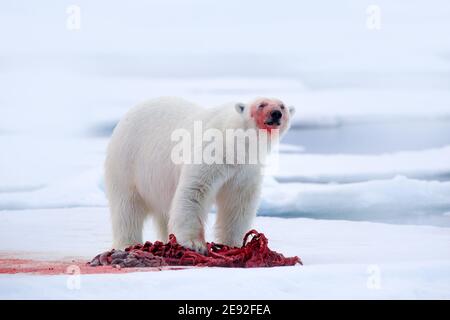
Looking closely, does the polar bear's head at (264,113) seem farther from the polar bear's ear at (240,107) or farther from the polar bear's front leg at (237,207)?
the polar bear's front leg at (237,207)

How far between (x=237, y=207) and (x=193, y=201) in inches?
15.0

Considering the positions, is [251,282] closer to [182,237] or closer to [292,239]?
[182,237]

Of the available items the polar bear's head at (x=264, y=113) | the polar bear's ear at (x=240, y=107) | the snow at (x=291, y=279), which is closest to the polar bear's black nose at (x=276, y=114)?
the polar bear's head at (x=264, y=113)

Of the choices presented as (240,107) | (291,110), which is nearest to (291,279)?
(240,107)

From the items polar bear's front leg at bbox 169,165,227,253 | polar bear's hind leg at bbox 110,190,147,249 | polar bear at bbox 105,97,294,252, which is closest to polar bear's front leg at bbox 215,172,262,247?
polar bear at bbox 105,97,294,252

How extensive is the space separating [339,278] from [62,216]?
4.15 m

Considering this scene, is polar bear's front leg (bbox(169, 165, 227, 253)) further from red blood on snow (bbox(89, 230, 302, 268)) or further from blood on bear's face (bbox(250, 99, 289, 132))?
blood on bear's face (bbox(250, 99, 289, 132))

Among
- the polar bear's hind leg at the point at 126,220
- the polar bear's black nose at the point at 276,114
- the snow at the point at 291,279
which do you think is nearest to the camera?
the snow at the point at 291,279

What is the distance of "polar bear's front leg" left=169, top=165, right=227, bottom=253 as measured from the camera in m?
5.33

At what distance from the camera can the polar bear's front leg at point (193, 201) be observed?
5332 mm

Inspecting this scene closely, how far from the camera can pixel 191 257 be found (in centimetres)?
511

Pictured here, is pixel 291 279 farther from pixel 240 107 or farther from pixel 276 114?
pixel 240 107

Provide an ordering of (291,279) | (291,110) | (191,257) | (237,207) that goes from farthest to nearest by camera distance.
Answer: (237,207) < (291,110) < (191,257) < (291,279)

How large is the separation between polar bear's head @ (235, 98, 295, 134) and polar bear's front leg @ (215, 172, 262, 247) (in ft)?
1.24
